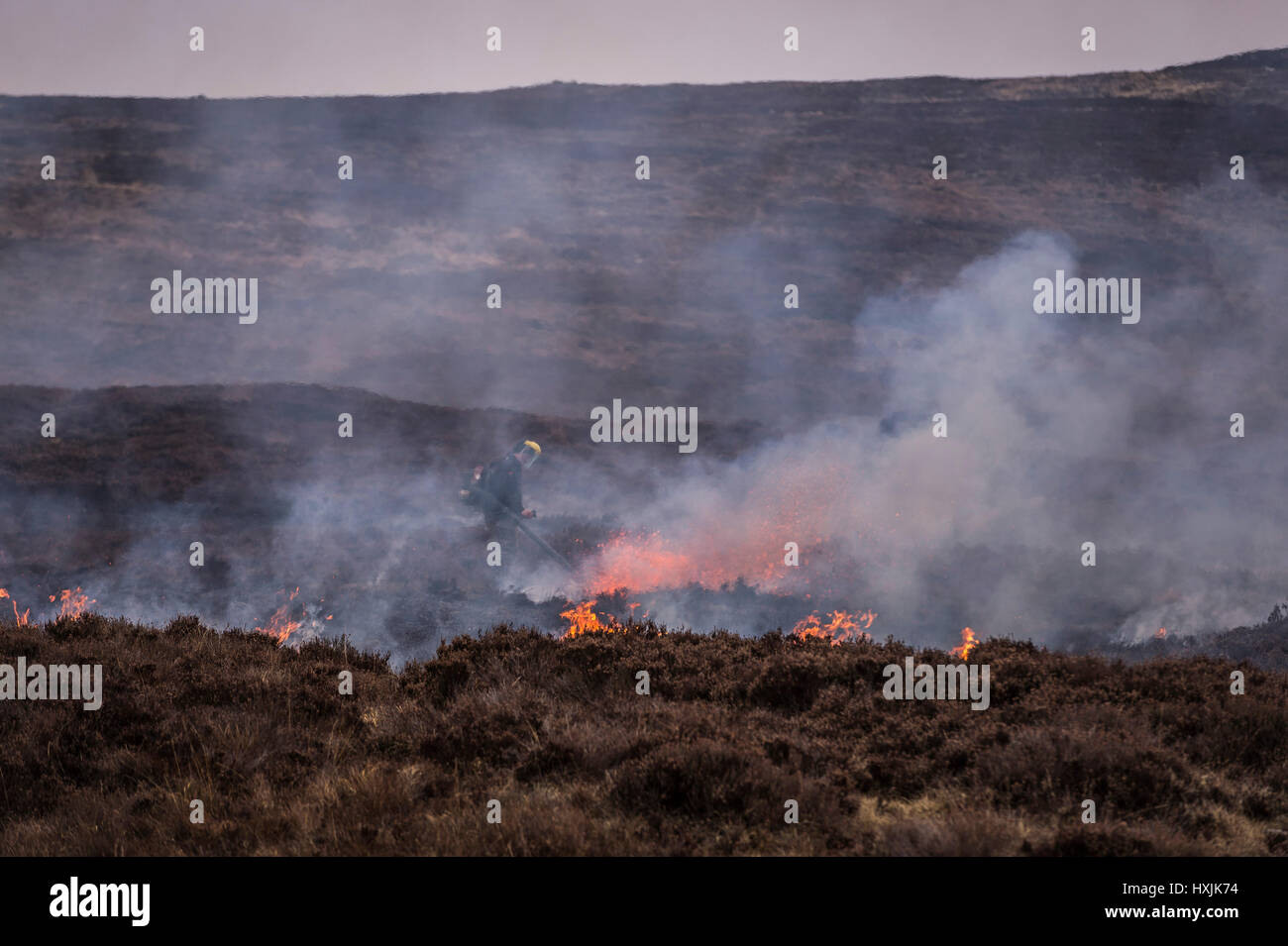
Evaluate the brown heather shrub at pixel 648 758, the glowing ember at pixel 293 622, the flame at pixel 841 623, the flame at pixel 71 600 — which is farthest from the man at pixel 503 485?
the brown heather shrub at pixel 648 758

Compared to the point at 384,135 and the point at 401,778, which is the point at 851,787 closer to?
the point at 401,778

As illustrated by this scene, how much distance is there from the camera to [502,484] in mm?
18922

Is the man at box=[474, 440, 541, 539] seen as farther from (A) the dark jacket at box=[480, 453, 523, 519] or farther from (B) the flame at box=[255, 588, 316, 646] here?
(B) the flame at box=[255, 588, 316, 646]

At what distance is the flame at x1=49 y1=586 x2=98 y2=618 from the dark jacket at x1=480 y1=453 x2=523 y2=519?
732 cm

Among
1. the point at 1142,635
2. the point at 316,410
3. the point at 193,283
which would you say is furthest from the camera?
the point at 193,283

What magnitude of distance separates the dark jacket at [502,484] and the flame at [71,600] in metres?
7.32

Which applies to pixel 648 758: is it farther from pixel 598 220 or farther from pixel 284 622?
pixel 598 220

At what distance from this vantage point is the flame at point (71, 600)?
1833 centimetres

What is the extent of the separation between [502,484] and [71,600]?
820 cm

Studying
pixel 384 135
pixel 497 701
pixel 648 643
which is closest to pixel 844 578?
pixel 648 643

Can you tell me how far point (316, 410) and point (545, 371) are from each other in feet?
44.1

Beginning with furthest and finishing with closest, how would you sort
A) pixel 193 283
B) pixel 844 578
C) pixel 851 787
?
1. pixel 193 283
2. pixel 844 578
3. pixel 851 787

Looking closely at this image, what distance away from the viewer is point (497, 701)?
28.6 ft

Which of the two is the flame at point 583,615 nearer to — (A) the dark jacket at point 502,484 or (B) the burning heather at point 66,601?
(A) the dark jacket at point 502,484
